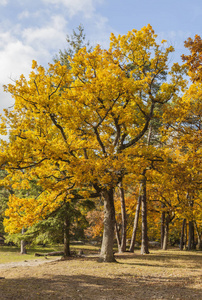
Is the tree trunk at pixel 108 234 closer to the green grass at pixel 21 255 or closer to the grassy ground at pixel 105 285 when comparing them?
the grassy ground at pixel 105 285

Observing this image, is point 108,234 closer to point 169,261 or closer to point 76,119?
point 169,261

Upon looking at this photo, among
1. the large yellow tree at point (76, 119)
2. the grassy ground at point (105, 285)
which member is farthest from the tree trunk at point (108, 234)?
the grassy ground at point (105, 285)

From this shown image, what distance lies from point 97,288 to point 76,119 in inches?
255

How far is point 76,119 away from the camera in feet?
35.7

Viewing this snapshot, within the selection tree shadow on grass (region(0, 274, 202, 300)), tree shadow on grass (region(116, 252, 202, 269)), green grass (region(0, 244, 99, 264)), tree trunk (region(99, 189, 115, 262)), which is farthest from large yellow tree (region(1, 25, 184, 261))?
green grass (region(0, 244, 99, 264))

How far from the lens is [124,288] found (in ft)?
23.8

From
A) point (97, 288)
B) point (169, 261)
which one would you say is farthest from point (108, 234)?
point (97, 288)

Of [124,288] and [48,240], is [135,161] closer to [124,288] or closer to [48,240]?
[124,288]

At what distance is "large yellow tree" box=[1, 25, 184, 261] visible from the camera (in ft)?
32.4

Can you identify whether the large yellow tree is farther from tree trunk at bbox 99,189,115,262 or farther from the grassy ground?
the grassy ground

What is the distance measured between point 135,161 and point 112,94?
3.05 meters

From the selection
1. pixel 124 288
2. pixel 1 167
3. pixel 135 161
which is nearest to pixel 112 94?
pixel 135 161

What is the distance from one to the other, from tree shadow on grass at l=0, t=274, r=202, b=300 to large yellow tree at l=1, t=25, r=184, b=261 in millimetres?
3031

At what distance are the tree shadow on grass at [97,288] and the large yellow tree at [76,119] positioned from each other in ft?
9.94
